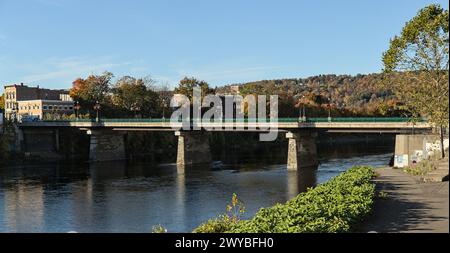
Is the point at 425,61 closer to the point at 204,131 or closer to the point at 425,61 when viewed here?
the point at 425,61

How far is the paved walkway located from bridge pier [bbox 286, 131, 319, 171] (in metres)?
45.8

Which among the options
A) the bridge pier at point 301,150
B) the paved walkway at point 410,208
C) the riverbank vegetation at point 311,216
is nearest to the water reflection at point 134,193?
the bridge pier at point 301,150

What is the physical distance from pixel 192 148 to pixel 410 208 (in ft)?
245

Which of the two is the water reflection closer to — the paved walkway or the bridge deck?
the bridge deck

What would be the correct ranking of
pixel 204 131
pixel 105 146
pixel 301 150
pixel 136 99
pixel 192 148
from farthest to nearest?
pixel 136 99 < pixel 105 146 < pixel 204 131 < pixel 192 148 < pixel 301 150

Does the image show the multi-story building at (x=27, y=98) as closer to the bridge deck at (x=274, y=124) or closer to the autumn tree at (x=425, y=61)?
the bridge deck at (x=274, y=124)

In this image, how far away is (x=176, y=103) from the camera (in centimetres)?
13962

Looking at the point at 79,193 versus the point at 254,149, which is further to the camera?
the point at 254,149

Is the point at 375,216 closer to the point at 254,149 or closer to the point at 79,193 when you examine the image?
the point at 79,193

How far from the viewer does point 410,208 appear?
80.1ft

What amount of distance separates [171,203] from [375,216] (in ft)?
92.5

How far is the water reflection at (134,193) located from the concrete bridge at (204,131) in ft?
14.3

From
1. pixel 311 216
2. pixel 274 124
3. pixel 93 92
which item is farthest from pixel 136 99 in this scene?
pixel 311 216
